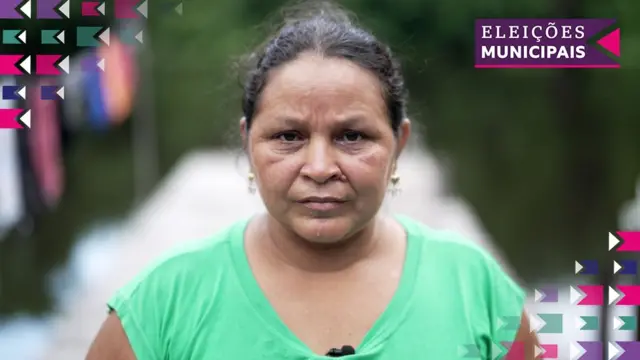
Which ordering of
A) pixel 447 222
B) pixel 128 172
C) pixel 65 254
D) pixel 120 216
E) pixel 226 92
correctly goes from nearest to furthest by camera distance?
pixel 226 92, pixel 447 222, pixel 65 254, pixel 120 216, pixel 128 172

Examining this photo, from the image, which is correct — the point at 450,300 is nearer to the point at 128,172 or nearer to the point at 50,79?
the point at 50,79

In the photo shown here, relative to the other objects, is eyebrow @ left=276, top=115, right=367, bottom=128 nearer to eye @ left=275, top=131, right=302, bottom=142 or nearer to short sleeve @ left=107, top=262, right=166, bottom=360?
eye @ left=275, top=131, right=302, bottom=142

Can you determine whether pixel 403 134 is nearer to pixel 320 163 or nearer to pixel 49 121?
pixel 320 163

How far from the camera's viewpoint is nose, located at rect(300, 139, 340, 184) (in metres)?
1.30

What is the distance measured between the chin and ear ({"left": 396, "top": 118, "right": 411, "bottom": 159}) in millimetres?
204

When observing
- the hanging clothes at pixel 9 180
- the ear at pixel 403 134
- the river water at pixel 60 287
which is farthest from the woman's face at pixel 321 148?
the hanging clothes at pixel 9 180

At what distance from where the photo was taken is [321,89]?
133 centimetres

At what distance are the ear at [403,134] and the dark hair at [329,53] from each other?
0.01 m

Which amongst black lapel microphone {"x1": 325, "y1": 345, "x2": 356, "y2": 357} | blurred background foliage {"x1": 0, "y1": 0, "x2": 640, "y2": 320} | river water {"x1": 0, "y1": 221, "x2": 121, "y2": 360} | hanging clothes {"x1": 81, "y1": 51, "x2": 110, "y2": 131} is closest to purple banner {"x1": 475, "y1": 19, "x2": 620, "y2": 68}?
black lapel microphone {"x1": 325, "y1": 345, "x2": 356, "y2": 357}

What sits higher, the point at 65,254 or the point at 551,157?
the point at 551,157

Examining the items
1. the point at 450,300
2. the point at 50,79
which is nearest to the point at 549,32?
the point at 450,300

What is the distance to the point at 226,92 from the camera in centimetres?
188

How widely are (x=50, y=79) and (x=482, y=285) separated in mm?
1052

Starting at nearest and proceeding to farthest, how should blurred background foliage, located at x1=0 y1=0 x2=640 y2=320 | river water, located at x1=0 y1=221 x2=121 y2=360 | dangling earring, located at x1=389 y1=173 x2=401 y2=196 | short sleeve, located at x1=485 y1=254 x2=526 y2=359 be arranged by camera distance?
short sleeve, located at x1=485 y1=254 x2=526 y2=359 → dangling earring, located at x1=389 y1=173 x2=401 y2=196 → river water, located at x1=0 y1=221 x2=121 y2=360 → blurred background foliage, located at x1=0 y1=0 x2=640 y2=320
